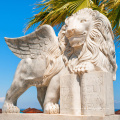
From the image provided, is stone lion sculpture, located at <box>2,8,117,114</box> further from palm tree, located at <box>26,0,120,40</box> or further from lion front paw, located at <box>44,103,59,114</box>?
palm tree, located at <box>26,0,120,40</box>

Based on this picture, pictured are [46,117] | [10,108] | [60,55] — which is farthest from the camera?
[10,108]

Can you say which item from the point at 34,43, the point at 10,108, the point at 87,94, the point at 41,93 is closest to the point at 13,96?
the point at 10,108

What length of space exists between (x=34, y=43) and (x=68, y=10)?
4.11 m

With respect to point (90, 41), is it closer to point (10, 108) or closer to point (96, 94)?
point (96, 94)

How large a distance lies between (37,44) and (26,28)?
4908 millimetres

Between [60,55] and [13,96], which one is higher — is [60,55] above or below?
above

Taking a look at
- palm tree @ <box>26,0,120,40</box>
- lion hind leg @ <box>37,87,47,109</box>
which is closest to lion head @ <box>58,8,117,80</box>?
lion hind leg @ <box>37,87,47,109</box>

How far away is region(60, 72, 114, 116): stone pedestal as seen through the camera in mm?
3227

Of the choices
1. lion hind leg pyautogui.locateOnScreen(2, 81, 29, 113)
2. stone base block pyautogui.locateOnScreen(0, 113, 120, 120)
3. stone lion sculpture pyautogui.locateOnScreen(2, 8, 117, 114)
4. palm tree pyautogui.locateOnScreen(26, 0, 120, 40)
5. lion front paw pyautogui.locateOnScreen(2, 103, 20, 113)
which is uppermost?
palm tree pyautogui.locateOnScreen(26, 0, 120, 40)

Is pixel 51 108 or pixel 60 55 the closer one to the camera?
pixel 51 108

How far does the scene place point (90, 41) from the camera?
3568mm

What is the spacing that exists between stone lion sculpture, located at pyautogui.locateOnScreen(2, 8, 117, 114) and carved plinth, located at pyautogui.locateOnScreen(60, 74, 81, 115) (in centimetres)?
12

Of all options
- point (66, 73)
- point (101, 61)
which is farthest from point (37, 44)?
point (101, 61)

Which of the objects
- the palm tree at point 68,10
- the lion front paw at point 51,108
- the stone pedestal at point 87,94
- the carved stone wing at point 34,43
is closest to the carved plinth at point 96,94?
the stone pedestal at point 87,94
